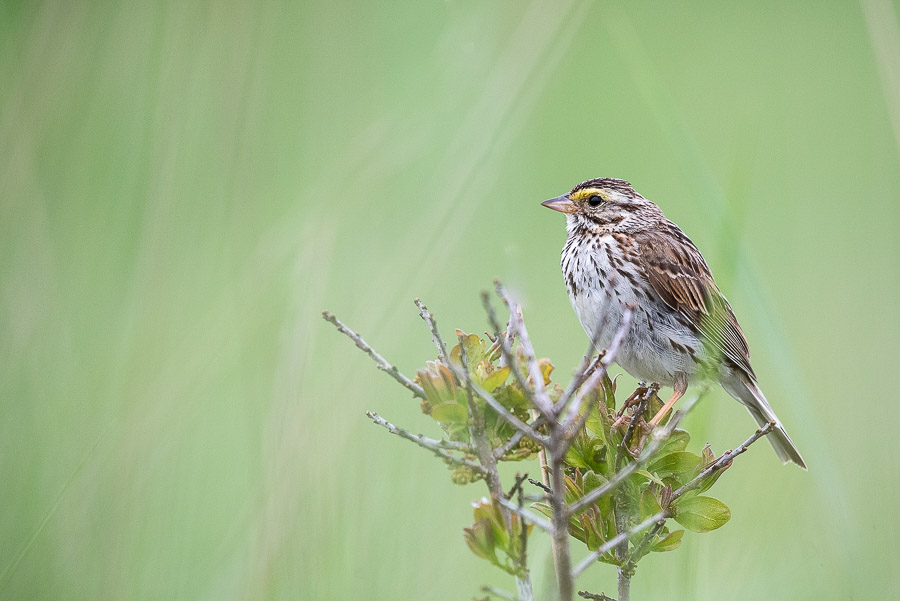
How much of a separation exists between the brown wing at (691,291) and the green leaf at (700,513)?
1.59 m

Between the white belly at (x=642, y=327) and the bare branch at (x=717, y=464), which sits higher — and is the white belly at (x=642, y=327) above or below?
above

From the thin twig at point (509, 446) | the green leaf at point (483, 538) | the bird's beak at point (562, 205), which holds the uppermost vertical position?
the bird's beak at point (562, 205)

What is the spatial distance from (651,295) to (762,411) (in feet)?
2.25

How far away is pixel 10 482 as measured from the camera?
2.77 metres

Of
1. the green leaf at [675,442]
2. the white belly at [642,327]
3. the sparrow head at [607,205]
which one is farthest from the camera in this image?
the sparrow head at [607,205]

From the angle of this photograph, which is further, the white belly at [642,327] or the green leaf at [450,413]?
the white belly at [642,327]

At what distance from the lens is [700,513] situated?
189 centimetres

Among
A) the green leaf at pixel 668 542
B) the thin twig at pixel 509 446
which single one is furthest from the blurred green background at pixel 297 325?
the thin twig at pixel 509 446

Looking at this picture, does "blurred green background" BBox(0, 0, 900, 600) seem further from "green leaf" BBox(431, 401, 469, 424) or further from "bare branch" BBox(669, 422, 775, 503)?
"green leaf" BBox(431, 401, 469, 424)

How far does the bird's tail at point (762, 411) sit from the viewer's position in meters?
3.48

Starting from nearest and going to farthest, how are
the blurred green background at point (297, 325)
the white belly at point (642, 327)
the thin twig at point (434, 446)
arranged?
1. the thin twig at point (434, 446)
2. the blurred green background at point (297, 325)
3. the white belly at point (642, 327)

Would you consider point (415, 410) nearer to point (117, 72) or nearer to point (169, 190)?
point (169, 190)

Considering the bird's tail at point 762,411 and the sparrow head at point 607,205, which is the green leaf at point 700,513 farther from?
the sparrow head at point 607,205

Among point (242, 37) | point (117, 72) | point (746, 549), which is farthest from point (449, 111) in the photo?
point (746, 549)
